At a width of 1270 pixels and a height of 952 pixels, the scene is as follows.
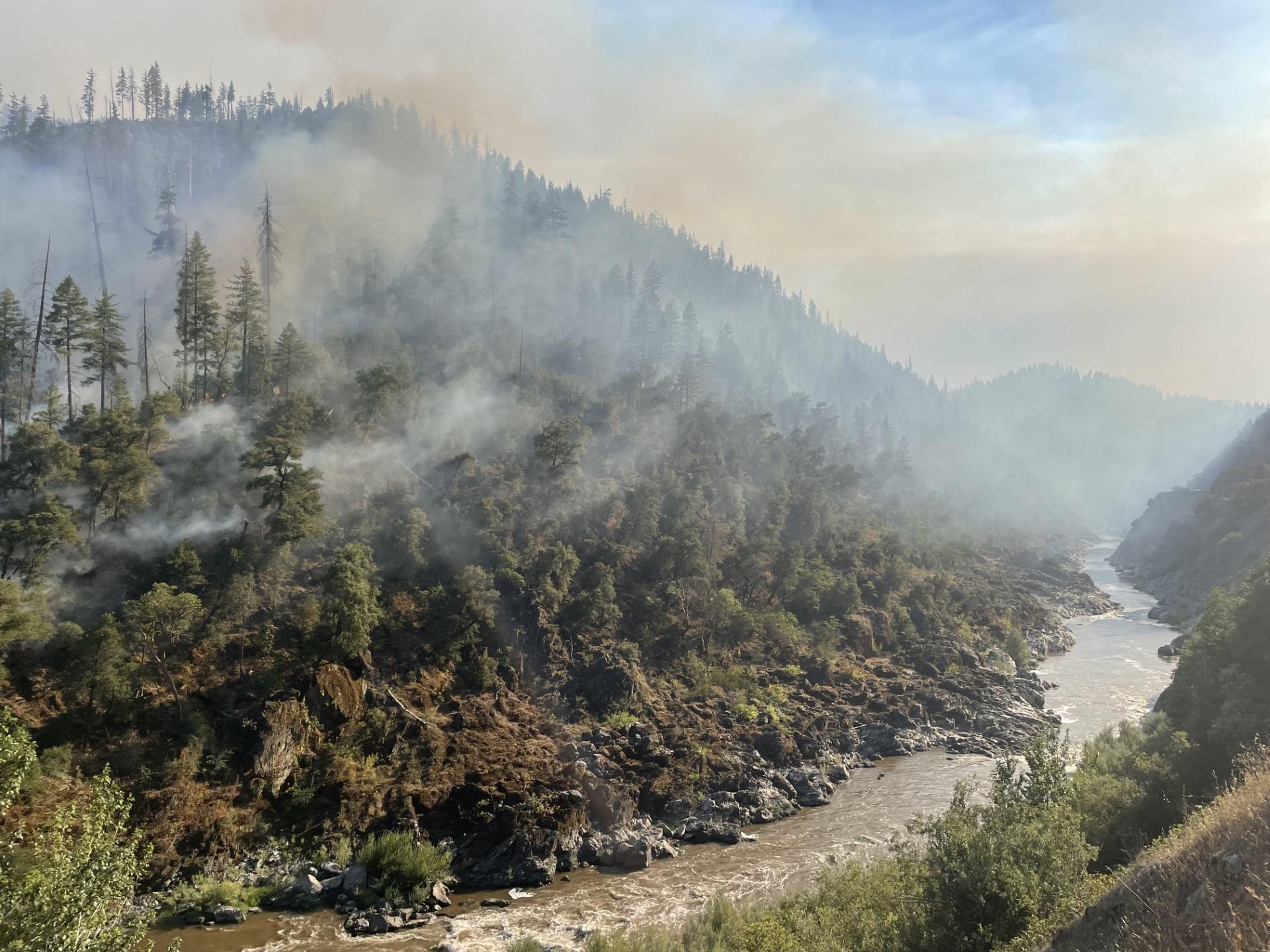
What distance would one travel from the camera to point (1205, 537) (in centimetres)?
11475

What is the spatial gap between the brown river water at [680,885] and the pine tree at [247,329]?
178 ft

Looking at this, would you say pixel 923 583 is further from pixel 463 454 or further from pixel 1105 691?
pixel 463 454

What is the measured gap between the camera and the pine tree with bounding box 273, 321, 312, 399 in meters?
69.4

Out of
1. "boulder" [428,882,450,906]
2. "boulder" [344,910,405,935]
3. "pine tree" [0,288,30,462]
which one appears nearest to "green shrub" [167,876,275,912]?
"boulder" [344,910,405,935]

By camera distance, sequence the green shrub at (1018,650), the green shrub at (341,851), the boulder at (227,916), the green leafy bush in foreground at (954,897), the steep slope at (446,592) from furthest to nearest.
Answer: the green shrub at (1018,650) < the steep slope at (446,592) < the green shrub at (341,851) < the boulder at (227,916) < the green leafy bush in foreground at (954,897)

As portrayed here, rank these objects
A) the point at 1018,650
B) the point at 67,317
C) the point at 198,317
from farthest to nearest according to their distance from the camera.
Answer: the point at 1018,650 → the point at 198,317 → the point at 67,317

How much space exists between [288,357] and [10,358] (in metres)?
23.2

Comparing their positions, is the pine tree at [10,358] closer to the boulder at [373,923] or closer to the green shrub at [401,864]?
the green shrub at [401,864]

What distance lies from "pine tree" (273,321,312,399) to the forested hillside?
0.38 metres

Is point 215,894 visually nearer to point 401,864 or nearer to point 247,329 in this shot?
point 401,864

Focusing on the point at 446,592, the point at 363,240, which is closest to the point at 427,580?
the point at 446,592

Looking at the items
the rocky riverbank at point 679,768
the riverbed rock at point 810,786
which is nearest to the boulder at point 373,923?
the rocky riverbank at point 679,768

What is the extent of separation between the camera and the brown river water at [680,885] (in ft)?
89.9

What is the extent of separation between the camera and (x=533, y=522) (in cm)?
6412
